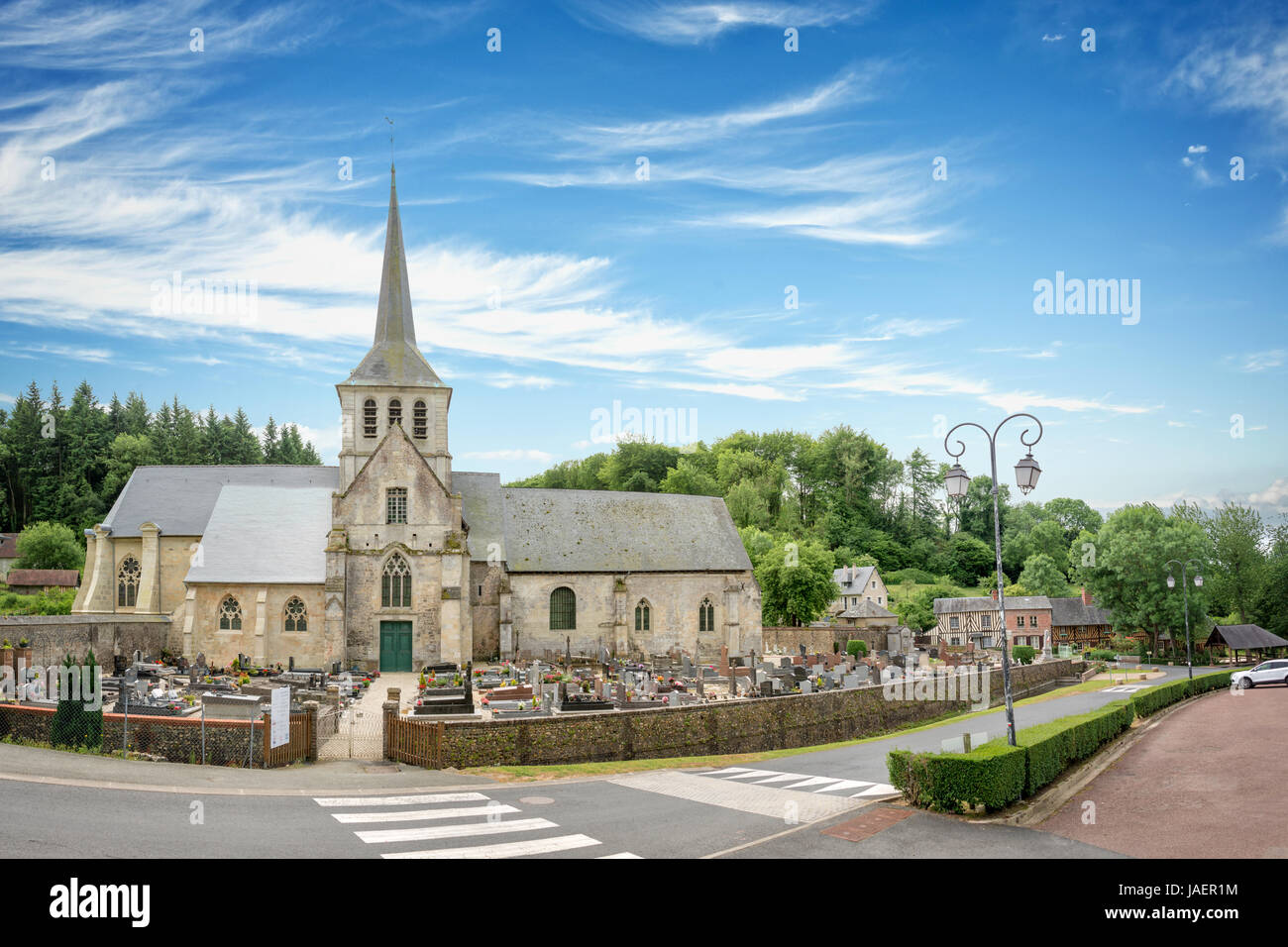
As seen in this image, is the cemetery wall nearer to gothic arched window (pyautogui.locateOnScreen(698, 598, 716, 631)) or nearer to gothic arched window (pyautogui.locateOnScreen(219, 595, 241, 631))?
gothic arched window (pyautogui.locateOnScreen(219, 595, 241, 631))

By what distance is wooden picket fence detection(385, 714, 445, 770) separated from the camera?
19.6 meters

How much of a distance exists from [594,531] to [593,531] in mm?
62

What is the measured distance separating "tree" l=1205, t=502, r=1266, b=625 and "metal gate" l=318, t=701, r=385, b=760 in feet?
242

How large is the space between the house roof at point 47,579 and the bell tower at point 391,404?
4396cm

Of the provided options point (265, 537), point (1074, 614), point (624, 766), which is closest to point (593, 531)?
point (265, 537)

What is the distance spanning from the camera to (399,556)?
42.5 metres

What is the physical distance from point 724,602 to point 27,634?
35.6 m

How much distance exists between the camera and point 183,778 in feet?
56.1

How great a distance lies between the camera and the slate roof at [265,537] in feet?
137

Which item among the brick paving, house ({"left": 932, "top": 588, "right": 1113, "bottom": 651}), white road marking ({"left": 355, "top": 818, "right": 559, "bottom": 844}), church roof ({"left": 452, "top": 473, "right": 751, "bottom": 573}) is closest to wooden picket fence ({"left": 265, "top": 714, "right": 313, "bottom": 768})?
white road marking ({"left": 355, "top": 818, "right": 559, "bottom": 844})

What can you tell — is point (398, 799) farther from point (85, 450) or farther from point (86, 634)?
point (85, 450)

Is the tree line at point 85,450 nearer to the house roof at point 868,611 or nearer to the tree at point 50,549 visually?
the tree at point 50,549

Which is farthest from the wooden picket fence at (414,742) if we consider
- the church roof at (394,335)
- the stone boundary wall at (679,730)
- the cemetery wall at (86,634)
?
the church roof at (394,335)
